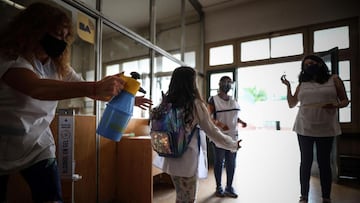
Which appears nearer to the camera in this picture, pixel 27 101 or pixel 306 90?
pixel 27 101

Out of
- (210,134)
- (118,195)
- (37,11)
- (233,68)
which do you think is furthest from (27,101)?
(233,68)

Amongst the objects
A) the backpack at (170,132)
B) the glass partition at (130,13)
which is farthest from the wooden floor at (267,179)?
the glass partition at (130,13)

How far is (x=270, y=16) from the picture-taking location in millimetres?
4090

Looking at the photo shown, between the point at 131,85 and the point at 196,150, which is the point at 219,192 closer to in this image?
the point at 196,150

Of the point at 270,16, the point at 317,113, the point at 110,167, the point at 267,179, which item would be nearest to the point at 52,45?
the point at 110,167

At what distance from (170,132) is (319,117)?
4.41 feet

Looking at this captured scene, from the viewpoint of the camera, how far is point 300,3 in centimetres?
387

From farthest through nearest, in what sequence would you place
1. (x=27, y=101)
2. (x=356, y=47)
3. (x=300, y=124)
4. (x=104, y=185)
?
(x=356, y=47)
(x=104, y=185)
(x=300, y=124)
(x=27, y=101)

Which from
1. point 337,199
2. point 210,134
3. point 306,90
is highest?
point 306,90

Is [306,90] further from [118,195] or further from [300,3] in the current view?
[300,3]

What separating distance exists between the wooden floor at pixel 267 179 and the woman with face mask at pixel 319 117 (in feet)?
1.95

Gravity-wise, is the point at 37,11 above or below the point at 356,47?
below

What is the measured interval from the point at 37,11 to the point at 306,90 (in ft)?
6.53

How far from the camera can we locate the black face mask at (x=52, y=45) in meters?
0.76
